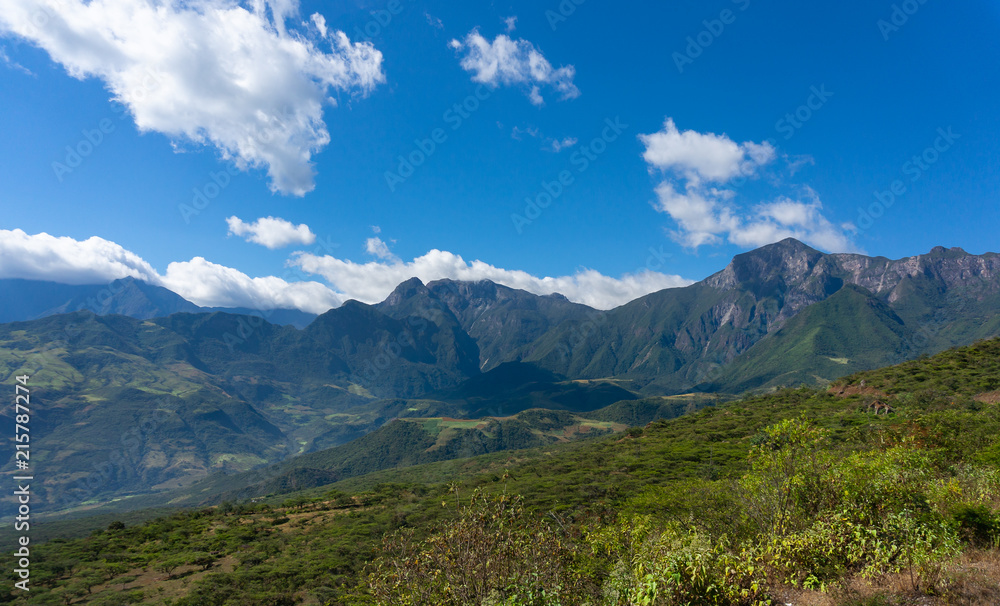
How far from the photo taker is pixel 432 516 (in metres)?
49.9

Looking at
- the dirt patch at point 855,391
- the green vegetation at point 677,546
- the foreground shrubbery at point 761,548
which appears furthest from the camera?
the dirt patch at point 855,391

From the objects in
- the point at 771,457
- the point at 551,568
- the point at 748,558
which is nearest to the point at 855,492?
the point at 771,457

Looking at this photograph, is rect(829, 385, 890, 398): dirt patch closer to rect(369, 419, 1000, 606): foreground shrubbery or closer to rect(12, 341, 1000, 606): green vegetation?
rect(12, 341, 1000, 606): green vegetation

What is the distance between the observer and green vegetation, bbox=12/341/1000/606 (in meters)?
9.50

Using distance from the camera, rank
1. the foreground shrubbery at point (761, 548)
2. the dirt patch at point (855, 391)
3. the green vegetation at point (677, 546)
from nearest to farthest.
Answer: the foreground shrubbery at point (761, 548) < the green vegetation at point (677, 546) < the dirt patch at point (855, 391)

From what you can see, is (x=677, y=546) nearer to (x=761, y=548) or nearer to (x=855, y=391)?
(x=761, y=548)

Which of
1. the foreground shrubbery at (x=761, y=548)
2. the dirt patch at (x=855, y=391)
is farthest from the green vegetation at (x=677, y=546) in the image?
the dirt patch at (x=855, y=391)

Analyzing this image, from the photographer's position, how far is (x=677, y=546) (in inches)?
405

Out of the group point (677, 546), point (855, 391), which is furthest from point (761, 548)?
point (855, 391)

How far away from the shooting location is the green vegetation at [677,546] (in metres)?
9.50

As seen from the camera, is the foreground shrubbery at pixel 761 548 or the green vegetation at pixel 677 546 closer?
the foreground shrubbery at pixel 761 548

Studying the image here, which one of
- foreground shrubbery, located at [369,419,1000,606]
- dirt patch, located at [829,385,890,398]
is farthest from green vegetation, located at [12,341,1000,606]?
dirt patch, located at [829,385,890,398]

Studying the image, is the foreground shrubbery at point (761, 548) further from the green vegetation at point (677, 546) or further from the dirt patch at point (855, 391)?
the dirt patch at point (855, 391)

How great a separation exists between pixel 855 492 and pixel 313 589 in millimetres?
34552
